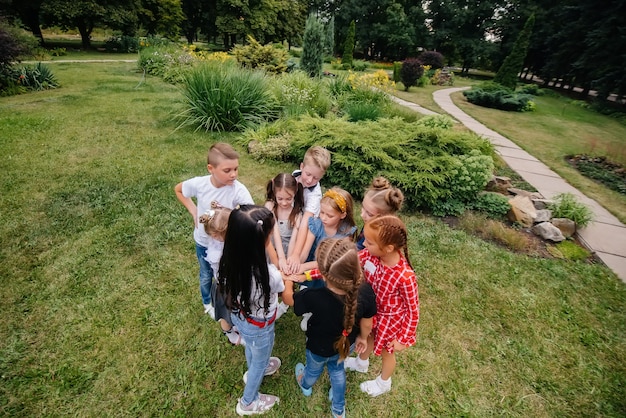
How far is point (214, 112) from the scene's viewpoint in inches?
284

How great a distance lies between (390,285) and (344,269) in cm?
56

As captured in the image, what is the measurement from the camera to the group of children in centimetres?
173

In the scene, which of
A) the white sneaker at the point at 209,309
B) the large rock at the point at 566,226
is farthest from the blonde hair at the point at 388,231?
the large rock at the point at 566,226

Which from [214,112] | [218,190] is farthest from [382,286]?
[214,112]

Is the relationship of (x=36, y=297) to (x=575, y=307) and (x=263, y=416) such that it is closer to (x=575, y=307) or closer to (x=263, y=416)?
(x=263, y=416)

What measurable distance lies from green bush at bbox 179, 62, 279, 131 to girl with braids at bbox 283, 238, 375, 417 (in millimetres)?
6186

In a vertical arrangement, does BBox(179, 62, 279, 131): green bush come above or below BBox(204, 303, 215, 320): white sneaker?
above

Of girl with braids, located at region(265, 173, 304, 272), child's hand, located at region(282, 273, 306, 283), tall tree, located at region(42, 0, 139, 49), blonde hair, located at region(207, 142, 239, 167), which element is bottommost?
child's hand, located at region(282, 273, 306, 283)

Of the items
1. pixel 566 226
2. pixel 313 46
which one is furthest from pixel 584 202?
pixel 313 46

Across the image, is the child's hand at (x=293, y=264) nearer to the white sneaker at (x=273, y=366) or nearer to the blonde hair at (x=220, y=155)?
the white sneaker at (x=273, y=366)

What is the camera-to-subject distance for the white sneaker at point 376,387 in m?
2.38

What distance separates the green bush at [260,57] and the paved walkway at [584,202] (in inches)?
309

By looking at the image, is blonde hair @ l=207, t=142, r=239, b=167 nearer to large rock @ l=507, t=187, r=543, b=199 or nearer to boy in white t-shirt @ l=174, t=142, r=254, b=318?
boy in white t-shirt @ l=174, t=142, r=254, b=318

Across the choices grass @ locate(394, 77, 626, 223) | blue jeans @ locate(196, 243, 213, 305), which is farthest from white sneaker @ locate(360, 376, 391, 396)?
grass @ locate(394, 77, 626, 223)
